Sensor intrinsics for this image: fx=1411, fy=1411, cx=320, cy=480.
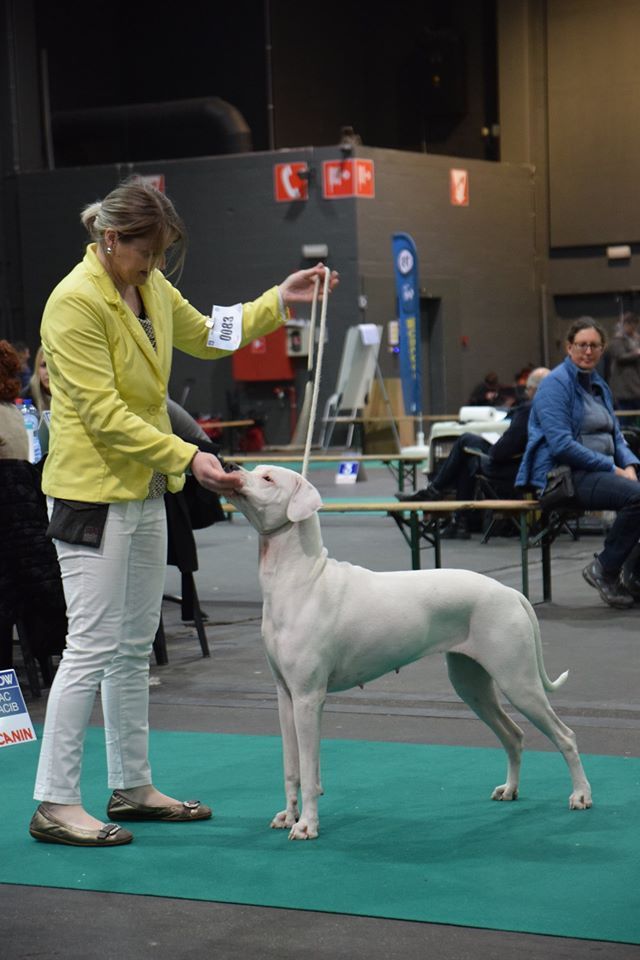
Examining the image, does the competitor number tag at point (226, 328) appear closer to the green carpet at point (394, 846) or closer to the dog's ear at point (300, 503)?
the dog's ear at point (300, 503)

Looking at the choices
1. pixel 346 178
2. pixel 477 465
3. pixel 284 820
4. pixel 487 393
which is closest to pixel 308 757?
pixel 284 820

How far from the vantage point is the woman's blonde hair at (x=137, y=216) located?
333 centimetres

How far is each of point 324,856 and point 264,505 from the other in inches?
32.6

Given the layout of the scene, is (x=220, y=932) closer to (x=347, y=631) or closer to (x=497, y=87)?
(x=347, y=631)

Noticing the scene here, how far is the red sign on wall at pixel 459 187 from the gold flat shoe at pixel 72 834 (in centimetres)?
1704

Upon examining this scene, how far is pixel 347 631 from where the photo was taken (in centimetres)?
346

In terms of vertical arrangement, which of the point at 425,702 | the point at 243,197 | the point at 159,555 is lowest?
the point at 425,702

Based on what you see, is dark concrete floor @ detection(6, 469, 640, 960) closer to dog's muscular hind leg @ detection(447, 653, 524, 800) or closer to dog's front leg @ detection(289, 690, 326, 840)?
dog's front leg @ detection(289, 690, 326, 840)

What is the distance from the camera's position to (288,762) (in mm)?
3453

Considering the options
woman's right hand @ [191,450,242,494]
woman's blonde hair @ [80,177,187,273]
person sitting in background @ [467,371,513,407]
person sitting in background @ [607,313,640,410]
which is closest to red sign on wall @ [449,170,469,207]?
person sitting in background @ [467,371,513,407]

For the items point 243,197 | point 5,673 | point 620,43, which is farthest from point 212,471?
point 620,43

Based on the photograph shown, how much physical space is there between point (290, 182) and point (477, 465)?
9.87 meters

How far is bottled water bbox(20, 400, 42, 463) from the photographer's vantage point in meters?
5.92

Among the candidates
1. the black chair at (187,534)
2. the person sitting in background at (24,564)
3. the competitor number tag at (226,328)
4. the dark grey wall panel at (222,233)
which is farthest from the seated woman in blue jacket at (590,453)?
the dark grey wall panel at (222,233)
